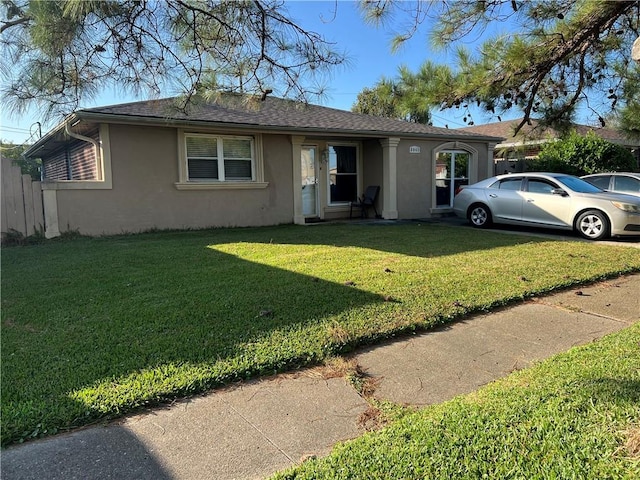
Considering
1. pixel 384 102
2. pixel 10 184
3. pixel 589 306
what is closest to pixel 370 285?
pixel 589 306

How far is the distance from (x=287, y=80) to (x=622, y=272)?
5.29m

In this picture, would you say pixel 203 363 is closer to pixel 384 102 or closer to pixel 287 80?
pixel 287 80

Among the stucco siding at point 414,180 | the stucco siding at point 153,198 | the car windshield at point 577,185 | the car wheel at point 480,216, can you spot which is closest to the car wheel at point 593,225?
the car windshield at point 577,185

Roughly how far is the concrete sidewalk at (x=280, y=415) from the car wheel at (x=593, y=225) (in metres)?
5.88

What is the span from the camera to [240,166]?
11.5m

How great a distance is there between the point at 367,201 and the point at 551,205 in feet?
17.5

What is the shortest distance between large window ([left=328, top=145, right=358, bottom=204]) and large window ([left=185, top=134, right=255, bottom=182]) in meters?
2.94

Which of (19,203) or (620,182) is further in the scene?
(620,182)

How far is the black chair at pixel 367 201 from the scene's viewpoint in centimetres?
1379

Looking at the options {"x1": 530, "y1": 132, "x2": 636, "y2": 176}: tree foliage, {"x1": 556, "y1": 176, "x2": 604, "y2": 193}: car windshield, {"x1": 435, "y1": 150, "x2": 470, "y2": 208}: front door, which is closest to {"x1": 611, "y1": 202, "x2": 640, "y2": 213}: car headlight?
{"x1": 556, "y1": 176, "x2": 604, "y2": 193}: car windshield

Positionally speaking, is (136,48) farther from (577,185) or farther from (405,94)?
(577,185)

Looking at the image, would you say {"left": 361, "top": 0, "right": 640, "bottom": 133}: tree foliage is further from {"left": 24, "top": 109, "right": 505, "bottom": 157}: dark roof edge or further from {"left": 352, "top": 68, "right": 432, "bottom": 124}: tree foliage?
{"left": 24, "top": 109, "right": 505, "bottom": 157}: dark roof edge

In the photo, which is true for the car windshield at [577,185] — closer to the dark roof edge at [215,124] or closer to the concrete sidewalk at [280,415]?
the dark roof edge at [215,124]

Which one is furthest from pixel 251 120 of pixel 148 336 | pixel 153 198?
pixel 148 336
